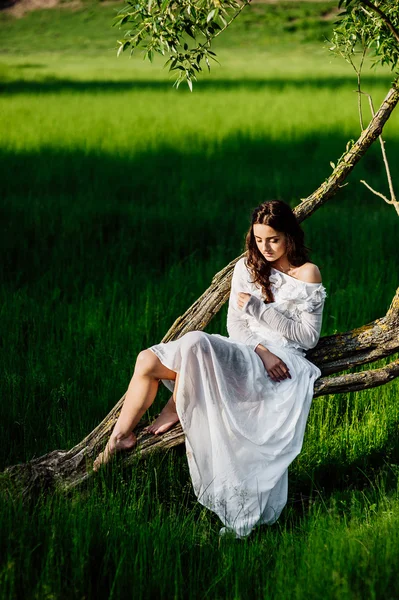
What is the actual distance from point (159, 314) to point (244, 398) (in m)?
2.40

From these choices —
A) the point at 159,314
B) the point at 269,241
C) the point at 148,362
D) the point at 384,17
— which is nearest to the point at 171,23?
the point at 384,17

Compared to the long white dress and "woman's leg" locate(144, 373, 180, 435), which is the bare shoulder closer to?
the long white dress

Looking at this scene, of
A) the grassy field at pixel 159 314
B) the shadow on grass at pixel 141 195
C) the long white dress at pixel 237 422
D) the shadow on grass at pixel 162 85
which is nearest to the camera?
the grassy field at pixel 159 314

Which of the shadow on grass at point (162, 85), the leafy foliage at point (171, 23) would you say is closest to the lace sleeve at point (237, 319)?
the leafy foliage at point (171, 23)

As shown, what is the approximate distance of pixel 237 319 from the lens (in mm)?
3834

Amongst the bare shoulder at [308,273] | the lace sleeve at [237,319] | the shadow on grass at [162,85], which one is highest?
the bare shoulder at [308,273]

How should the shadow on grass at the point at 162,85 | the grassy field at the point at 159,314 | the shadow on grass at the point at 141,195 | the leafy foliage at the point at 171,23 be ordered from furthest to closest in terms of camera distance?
the shadow on grass at the point at 162,85, the shadow on grass at the point at 141,195, the leafy foliage at the point at 171,23, the grassy field at the point at 159,314

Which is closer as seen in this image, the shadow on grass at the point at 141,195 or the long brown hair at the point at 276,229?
the long brown hair at the point at 276,229

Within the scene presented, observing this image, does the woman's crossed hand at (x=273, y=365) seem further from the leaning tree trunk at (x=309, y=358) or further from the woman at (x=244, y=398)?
the leaning tree trunk at (x=309, y=358)

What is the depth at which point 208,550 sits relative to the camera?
3.20 meters

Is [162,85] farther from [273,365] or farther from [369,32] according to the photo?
[273,365]

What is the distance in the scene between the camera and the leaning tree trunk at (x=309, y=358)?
3701 mm

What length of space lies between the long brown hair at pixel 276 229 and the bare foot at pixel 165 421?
67 cm

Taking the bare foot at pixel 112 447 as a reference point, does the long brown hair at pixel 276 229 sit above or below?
above
